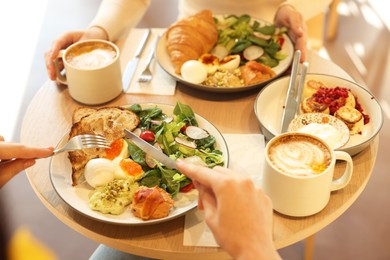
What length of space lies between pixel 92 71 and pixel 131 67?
0.82ft

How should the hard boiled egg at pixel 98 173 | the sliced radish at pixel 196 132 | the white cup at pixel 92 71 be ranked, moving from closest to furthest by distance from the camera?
1. the hard boiled egg at pixel 98 173
2. the sliced radish at pixel 196 132
3. the white cup at pixel 92 71

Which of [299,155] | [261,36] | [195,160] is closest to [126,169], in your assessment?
[195,160]

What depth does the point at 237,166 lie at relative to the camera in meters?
1.25

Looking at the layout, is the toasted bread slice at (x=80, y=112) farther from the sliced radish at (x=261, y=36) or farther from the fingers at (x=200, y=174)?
the sliced radish at (x=261, y=36)

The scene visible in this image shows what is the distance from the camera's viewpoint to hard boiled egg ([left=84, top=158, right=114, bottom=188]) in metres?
1.14

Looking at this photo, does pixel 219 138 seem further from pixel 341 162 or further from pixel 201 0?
pixel 201 0

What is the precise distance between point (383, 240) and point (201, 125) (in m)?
1.30

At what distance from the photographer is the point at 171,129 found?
1267 millimetres

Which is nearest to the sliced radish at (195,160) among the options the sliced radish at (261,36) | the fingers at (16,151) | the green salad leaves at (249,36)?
the fingers at (16,151)

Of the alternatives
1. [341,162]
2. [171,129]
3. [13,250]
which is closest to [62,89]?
[171,129]

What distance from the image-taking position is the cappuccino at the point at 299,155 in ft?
3.43

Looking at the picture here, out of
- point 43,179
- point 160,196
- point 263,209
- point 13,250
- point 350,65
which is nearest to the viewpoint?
point 263,209

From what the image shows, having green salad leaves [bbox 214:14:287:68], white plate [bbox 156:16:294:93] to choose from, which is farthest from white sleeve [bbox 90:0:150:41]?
green salad leaves [bbox 214:14:287:68]

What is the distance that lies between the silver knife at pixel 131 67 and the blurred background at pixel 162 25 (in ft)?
3.18
